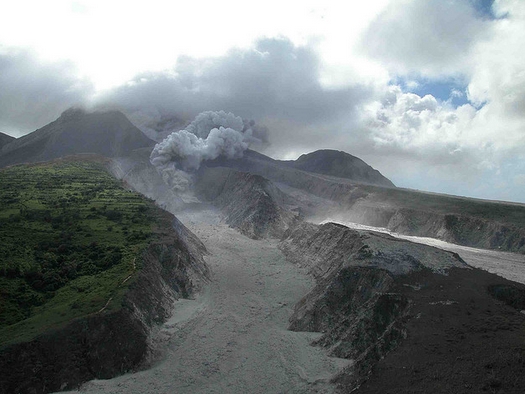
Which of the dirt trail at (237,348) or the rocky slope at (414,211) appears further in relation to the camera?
the rocky slope at (414,211)

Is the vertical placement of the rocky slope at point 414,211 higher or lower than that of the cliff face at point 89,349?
higher

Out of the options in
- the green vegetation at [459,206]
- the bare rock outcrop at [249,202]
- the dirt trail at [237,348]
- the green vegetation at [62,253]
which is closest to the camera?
the dirt trail at [237,348]

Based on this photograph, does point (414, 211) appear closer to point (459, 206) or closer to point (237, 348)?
point (459, 206)

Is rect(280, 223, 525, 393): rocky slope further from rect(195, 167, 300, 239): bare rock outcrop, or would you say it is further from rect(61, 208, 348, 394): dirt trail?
rect(195, 167, 300, 239): bare rock outcrop

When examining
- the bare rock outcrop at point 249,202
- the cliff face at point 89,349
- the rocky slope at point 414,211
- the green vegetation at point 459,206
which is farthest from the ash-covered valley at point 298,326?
the bare rock outcrop at point 249,202

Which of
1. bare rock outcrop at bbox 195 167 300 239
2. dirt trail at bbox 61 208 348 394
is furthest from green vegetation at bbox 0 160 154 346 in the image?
bare rock outcrop at bbox 195 167 300 239

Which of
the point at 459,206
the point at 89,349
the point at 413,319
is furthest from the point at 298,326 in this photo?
the point at 459,206

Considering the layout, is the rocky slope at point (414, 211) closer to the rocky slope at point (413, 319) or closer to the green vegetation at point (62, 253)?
the rocky slope at point (413, 319)

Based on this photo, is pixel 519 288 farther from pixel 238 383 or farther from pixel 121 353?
pixel 121 353
